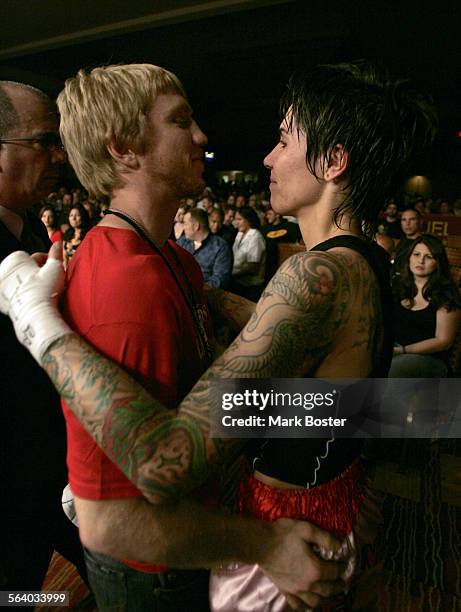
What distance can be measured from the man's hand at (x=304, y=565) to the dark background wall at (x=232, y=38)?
5.68 metres

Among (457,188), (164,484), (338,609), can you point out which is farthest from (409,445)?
(457,188)

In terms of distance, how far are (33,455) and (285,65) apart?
387 inches

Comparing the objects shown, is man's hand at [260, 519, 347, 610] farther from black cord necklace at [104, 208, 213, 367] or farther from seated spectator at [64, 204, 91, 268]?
seated spectator at [64, 204, 91, 268]

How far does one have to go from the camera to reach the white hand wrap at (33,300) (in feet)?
2.21

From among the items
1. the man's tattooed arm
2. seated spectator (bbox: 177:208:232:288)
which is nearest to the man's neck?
the man's tattooed arm

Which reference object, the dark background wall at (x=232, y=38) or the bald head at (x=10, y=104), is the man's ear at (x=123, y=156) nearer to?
the bald head at (x=10, y=104)

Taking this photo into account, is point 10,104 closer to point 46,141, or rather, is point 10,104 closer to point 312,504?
point 46,141

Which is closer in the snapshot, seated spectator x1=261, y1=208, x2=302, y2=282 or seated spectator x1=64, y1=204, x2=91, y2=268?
seated spectator x1=64, y1=204, x2=91, y2=268

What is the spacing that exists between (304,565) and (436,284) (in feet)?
7.43

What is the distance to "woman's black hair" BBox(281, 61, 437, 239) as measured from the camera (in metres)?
0.87

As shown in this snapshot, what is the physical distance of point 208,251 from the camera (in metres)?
3.61

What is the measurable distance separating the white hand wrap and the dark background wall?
18.3 feet

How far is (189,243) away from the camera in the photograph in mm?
3826

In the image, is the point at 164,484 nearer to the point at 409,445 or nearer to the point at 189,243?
the point at 409,445
